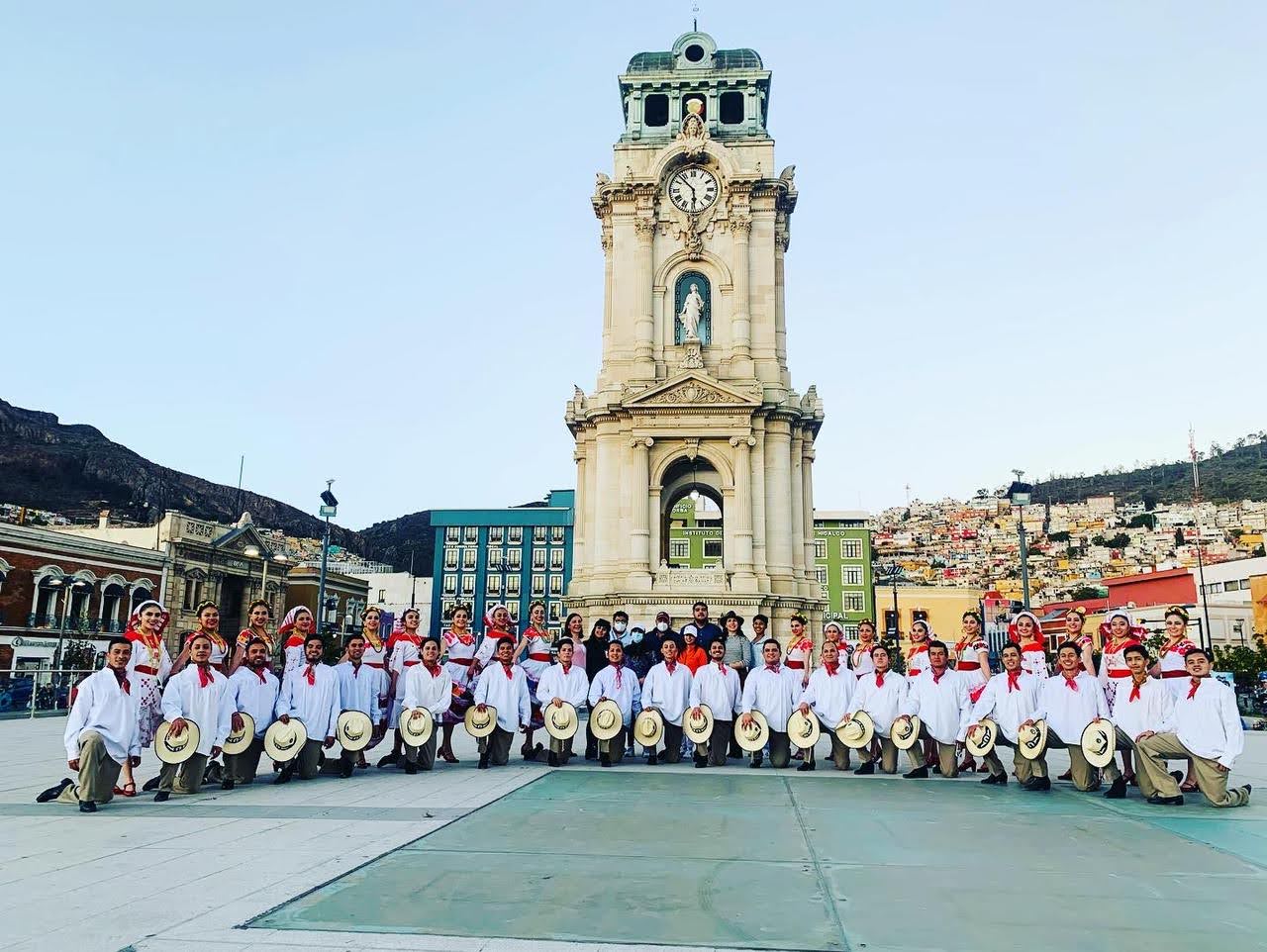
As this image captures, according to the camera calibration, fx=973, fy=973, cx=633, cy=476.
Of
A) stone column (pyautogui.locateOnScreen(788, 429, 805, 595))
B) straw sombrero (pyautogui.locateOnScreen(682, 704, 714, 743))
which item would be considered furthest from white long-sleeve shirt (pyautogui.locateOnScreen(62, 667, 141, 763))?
stone column (pyautogui.locateOnScreen(788, 429, 805, 595))

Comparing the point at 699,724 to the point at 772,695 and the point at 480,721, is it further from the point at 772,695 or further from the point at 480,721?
the point at 480,721

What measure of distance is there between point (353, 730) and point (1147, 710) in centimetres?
1011

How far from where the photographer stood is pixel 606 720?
14.6 metres

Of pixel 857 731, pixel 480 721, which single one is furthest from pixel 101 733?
pixel 857 731

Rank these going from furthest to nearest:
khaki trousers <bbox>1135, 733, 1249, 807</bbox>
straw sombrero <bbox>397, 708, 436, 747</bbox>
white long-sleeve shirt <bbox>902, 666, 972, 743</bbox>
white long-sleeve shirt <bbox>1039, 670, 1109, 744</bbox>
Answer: white long-sleeve shirt <bbox>902, 666, 972, 743</bbox>
straw sombrero <bbox>397, 708, 436, 747</bbox>
white long-sleeve shirt <bbox>1039, 670, 1109, 744</bbox>
khaki trousers <bbox>1135, 733, 1249, 807</bbox>

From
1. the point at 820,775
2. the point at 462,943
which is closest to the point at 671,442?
the point at 820,775

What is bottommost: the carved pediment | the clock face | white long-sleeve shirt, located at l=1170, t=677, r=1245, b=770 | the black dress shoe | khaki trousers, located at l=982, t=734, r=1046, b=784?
the black dress shoe

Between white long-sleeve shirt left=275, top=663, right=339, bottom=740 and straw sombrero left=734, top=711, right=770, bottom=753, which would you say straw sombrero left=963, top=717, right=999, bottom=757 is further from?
white long-sleeve shirt left=275, top=663, right=339, bottom=740

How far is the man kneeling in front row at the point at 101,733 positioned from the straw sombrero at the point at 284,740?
5.78 ft

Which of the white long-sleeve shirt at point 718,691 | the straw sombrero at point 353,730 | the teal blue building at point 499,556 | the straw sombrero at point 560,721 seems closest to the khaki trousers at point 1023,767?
the white long-sleeve shirt at point 718,691

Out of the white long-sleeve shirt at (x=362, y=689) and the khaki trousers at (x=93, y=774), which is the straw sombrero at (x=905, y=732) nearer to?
the white long-sleeve shirt at (x=362, y=689)

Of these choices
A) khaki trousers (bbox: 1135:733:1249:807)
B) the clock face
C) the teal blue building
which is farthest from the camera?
the teal blue building

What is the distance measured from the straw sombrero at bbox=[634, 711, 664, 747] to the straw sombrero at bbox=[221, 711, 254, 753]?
5593 mm

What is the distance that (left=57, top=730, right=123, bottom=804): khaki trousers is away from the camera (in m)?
10.1
